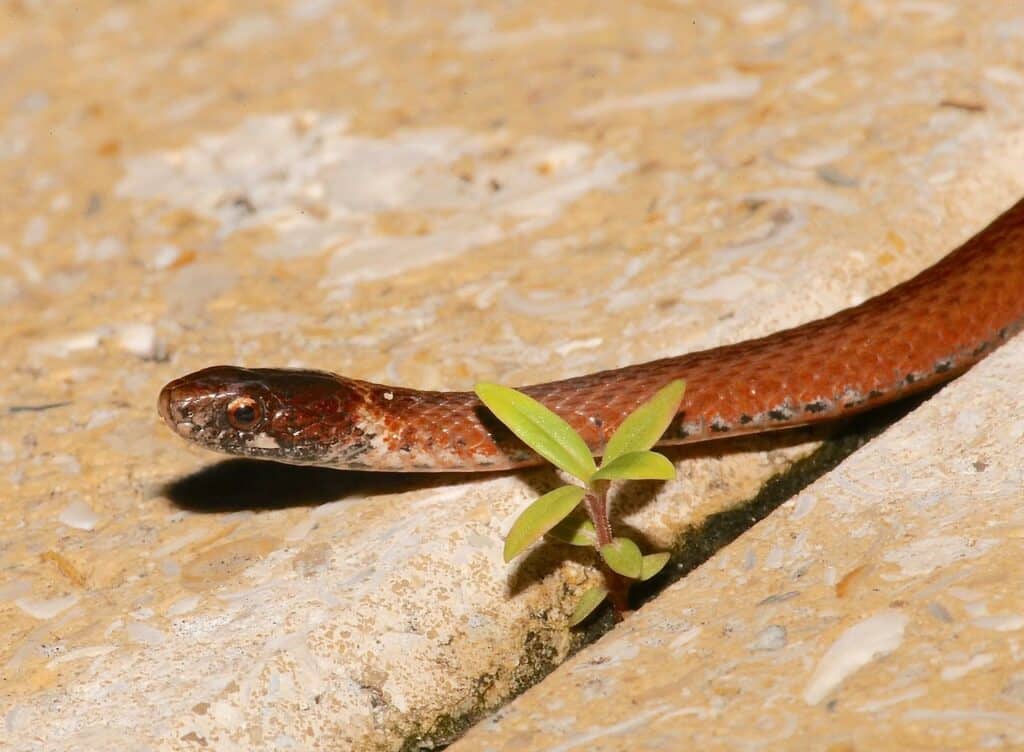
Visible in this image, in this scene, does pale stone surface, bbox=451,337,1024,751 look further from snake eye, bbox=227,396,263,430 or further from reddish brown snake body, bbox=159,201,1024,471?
snake eye, bbox=227,396,263,430

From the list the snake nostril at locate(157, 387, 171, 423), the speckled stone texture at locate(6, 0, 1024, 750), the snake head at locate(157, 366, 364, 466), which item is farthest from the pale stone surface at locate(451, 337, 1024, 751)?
the snake nostril at locate(157, 387, 171, 423)

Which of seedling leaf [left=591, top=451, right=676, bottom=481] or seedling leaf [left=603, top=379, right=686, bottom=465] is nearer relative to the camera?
seedling leaf [left=591, top=451, right=676, bottom=481]

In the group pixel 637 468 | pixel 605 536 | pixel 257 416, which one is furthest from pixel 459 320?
pixel 637 468

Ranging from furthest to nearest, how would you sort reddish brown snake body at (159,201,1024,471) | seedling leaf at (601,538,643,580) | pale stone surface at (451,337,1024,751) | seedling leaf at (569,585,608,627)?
reddish brown snake body at (159,201,1024,471), seedling leaf at (569,585,608,627), seedling leaf at (601,538,643,580), pale stone surface at (451,337,1024,751)

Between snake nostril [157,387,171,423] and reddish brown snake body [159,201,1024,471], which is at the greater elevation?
reddish brown snake body [159,201,1024,471]

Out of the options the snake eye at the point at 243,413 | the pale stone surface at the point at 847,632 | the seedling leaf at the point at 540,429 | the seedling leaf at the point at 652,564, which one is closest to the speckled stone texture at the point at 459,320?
the pale stone surface at the point at 847,632

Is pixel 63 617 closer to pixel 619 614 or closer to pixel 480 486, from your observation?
pixel 480 486

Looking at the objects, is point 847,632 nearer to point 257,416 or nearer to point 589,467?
point 589,467
